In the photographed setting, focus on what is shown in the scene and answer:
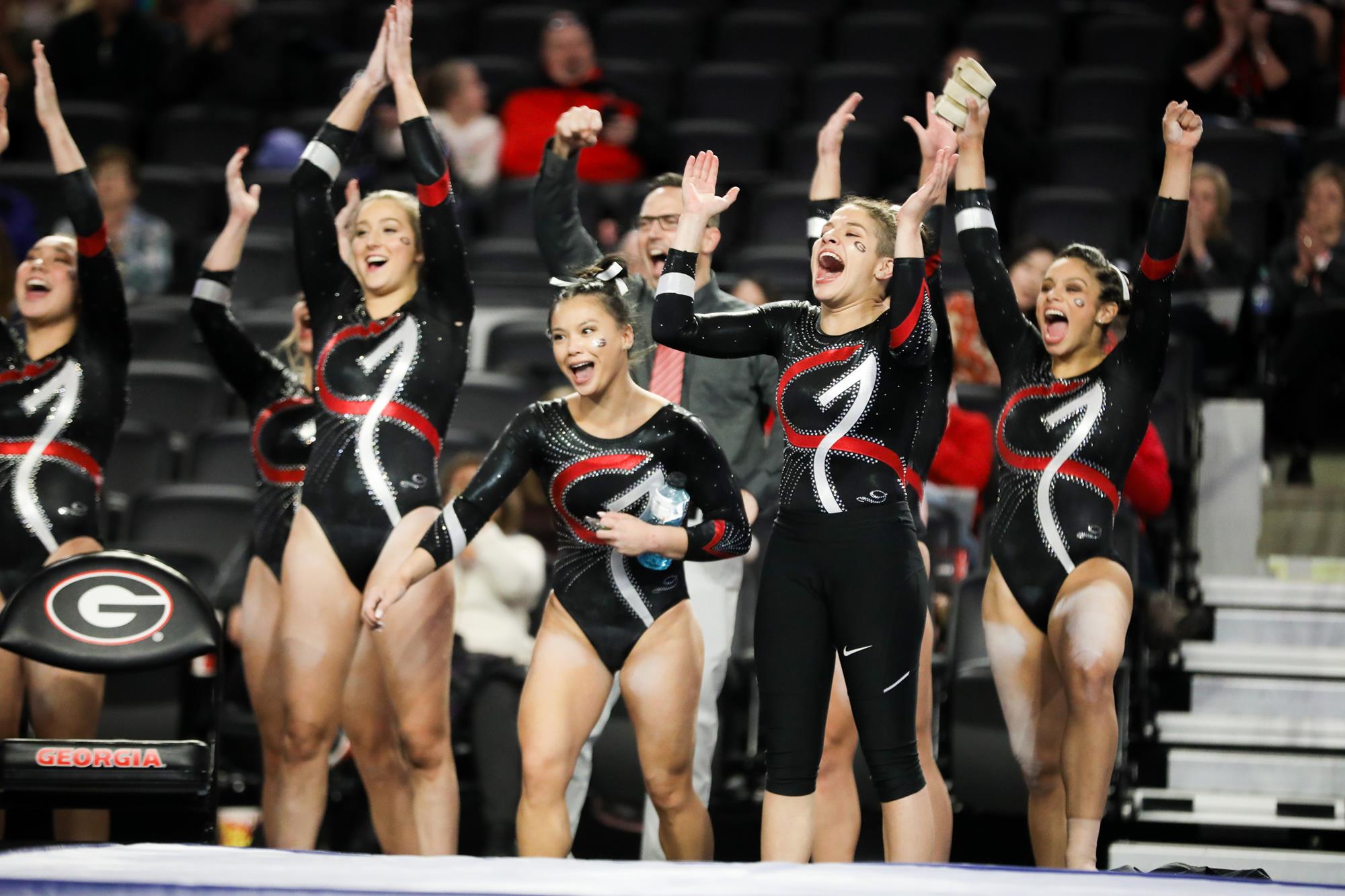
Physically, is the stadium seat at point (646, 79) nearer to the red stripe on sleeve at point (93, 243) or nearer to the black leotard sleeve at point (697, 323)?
the red stripe on sleeve at point (93, 243)

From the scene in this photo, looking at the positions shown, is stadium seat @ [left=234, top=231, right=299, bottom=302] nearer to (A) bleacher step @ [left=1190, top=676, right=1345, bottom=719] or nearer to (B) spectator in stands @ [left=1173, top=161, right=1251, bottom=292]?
(B) spectator in stands @ [left=1173, top=161, right=1251, bottom=292]

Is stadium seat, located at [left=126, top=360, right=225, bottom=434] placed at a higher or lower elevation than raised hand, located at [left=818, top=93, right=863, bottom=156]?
lower

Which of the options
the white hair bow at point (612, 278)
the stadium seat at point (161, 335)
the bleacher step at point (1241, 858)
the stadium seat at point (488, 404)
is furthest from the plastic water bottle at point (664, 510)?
the stadium seat at point (161, 335)

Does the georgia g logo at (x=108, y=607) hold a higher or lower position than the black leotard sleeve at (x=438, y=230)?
lower

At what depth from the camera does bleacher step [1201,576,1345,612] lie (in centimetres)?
574

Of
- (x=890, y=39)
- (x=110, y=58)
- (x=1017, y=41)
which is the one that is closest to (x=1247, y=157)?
(x=1017, y=41)

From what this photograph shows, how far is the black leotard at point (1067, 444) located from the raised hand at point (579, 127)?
0.97 meters

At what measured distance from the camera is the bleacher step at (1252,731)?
5285 mm

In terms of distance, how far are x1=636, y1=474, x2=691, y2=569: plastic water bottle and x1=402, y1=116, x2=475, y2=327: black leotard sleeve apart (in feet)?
2.31

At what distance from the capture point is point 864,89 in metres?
7.89

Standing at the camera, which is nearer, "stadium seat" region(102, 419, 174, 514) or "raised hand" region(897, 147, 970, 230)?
"raised hand" region(897, 147, 970, 230)

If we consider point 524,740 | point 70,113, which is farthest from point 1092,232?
point 70,113

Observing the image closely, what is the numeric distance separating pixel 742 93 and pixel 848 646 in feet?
16.1

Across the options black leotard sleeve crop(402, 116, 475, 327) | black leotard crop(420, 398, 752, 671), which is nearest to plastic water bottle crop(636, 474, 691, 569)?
black leotard crop(420, 398, 752, 671)
